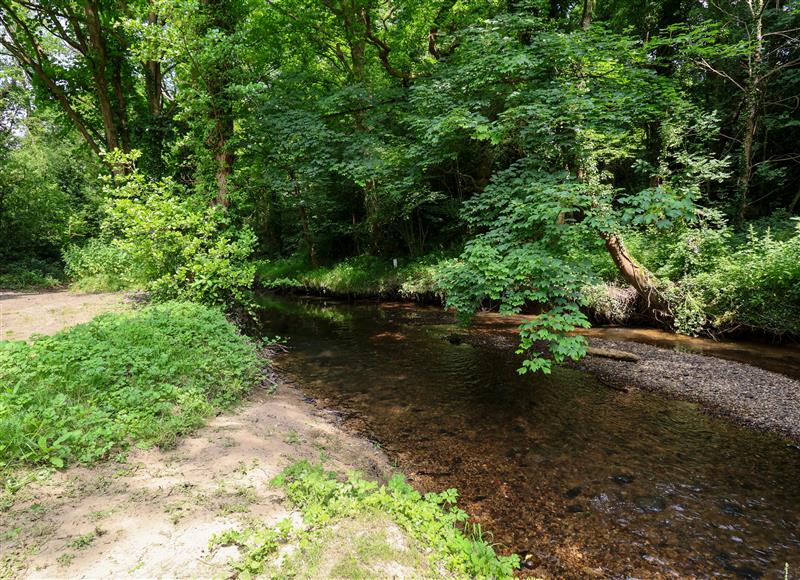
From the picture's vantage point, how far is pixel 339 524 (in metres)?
2.85

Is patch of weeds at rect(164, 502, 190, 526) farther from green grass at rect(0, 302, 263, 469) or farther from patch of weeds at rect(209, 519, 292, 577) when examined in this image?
green grass at rect(0, 302, 263, 469)

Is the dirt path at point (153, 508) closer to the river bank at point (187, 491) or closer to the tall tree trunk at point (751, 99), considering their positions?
the river bank at point (187, 491)

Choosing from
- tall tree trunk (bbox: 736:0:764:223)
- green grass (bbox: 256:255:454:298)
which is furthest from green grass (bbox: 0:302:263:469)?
tall tree trunk (bbox: 736:0:764:223)

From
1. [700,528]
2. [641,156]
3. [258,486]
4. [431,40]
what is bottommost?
[700,528]

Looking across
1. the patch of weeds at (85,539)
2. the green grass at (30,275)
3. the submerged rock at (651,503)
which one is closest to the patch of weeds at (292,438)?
the patch of weeds at (85,539)

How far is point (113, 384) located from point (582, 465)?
5837 mm

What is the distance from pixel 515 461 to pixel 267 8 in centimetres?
1864

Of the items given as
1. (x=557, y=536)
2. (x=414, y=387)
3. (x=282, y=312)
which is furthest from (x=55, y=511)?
(x=282, y=312)

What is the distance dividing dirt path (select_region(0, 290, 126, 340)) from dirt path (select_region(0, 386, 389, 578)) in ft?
16.8

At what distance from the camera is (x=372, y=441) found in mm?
5492

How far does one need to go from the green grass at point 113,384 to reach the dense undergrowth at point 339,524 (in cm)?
173

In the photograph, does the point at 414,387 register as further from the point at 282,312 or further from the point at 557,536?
the point at 282,312

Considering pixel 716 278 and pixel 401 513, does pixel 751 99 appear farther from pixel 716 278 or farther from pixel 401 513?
pixel 401 513

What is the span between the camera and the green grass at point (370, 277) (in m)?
15.7
